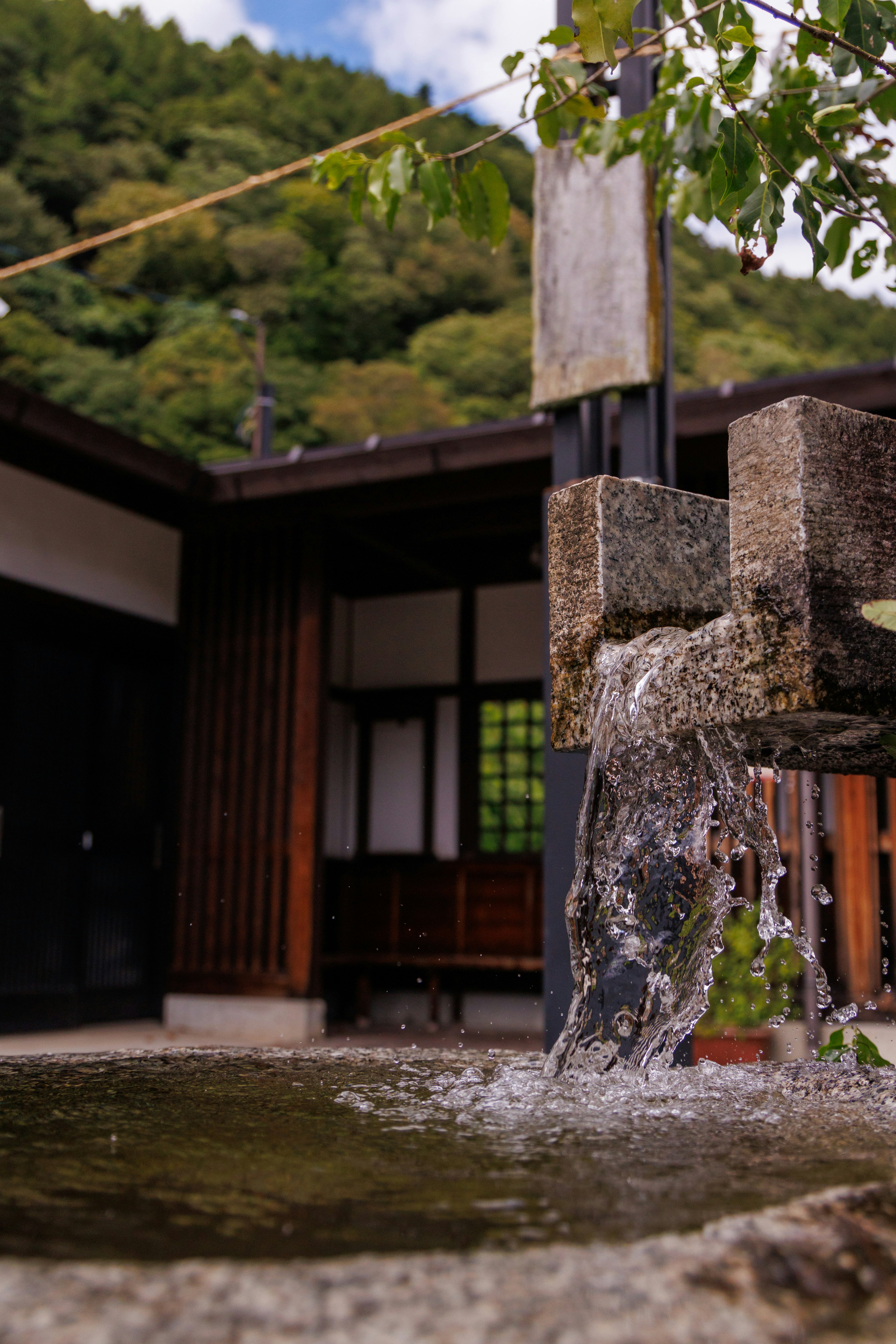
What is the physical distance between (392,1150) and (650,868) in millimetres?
988

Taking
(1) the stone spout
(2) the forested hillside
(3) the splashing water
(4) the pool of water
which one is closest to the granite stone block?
(3) the splashing water

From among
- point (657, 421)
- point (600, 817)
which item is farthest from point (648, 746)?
point (657, 421)

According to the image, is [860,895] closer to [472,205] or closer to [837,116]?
[472,205]

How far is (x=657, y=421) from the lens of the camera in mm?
3703

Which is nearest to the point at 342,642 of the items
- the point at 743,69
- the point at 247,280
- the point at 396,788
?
the point at 396,788

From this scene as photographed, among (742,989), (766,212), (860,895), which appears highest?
(766,212)

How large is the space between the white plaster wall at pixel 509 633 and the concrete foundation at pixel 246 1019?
8.80ft

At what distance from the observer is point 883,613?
4.82 feet

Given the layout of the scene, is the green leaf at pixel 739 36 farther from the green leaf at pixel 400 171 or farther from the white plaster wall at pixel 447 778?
the white plaster wall at pixel 447 778

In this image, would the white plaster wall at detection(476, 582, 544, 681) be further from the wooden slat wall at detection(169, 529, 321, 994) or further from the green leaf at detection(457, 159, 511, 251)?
the green leaf at detection(457, 159, 511, 251)

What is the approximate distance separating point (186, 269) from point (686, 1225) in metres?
24.5

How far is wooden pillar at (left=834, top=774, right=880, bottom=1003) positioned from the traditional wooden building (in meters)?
0.02

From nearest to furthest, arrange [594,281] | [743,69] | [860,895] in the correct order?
1. [743,69]
2. [594,281]
3. [860,895]

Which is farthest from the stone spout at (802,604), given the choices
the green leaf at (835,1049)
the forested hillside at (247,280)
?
the forested hillside at (247,280)
